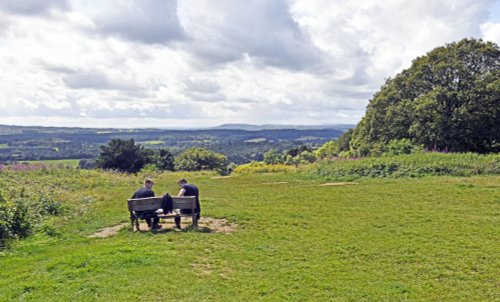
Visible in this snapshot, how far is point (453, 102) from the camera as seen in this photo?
28391 mm

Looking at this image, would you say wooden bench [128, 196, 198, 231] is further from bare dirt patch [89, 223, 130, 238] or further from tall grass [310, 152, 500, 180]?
tall grass [310, 152, 500, 180]

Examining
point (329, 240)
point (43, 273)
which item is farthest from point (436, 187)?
point (43, 273)

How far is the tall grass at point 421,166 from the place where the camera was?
18666 mm

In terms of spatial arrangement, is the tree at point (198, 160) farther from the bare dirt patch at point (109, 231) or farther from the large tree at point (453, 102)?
the bare dirt patch at point (109, 231)

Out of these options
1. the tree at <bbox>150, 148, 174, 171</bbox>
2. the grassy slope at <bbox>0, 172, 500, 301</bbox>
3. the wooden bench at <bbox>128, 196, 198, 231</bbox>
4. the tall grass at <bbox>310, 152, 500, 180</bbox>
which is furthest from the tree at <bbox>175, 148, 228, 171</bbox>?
the wooden bench at <bbox>128, 196, 198, 231</bbox>

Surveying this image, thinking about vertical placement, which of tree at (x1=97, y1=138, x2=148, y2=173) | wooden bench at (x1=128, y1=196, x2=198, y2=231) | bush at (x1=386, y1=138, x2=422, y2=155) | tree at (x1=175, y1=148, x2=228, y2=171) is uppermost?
bush at (x1=386, y1=138, x2=422, y2=155)

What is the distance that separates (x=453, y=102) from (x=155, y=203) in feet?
84.3

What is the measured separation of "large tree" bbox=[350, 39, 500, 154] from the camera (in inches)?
1075

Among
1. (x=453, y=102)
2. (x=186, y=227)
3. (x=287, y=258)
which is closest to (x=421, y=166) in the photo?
(x=453, y=102)

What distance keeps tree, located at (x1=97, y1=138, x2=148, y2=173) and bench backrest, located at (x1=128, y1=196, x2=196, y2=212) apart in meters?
33.8

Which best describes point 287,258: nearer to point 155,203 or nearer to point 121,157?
point 155,203

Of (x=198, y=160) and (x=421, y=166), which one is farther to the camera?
(x=198, y=160)

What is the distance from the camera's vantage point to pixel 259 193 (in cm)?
1742

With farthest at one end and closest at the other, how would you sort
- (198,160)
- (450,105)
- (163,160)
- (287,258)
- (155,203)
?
(198,160), (163,160), (450,105), (155,203), (287,258)
